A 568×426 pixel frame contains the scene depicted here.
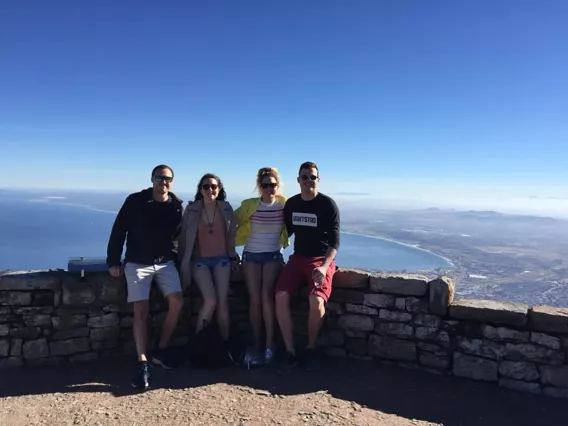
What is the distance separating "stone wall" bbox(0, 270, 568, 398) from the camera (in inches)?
166

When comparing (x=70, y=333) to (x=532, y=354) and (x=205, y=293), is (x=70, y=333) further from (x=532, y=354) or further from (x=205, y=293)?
(x=532, y=354)

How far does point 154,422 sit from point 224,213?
2468 mm

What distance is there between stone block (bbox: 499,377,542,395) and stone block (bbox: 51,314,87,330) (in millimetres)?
4981

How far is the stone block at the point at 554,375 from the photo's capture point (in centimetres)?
406

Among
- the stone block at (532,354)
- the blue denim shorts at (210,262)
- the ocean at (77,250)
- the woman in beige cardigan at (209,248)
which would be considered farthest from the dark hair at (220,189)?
the ocean at (77,250)

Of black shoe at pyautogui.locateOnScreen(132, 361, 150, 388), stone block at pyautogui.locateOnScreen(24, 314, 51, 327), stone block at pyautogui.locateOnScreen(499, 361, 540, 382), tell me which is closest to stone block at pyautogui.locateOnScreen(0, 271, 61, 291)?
stone block at pyautogui.locateOnScreen(24, 314, 51, 327)

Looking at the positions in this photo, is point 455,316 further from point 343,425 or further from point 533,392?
point 343,425

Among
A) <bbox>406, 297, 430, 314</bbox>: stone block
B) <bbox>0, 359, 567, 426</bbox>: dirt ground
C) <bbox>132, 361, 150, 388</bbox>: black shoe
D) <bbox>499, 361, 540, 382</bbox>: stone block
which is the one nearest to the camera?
<bbox>0, 359, 567, 426</bbox>: dirt ground

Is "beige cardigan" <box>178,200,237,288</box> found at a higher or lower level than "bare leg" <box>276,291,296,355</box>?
higher

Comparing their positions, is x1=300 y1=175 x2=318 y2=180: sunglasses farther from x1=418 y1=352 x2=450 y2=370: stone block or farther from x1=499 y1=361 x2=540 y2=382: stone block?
x1=499 y1=361 x2=540 y2=382: stone block

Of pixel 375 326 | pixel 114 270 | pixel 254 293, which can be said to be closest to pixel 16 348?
pixel 114 270

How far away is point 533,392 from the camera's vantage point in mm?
4164

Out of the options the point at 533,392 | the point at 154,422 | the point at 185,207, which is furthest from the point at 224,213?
the point at 533,392

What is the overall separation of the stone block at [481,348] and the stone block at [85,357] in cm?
443
